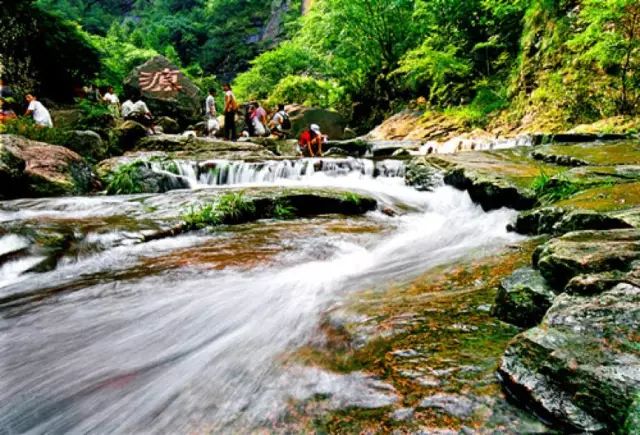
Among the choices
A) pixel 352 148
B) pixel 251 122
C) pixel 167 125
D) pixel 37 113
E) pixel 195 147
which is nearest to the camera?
pixel 37 113

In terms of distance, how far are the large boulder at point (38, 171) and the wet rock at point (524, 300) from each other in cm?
792

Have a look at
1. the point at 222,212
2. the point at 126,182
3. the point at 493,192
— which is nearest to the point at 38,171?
the point at 126,182

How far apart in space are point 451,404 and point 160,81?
2273cm

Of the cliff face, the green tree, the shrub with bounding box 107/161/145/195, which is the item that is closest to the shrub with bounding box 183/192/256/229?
the shrub with bounding box 107/161/145/195

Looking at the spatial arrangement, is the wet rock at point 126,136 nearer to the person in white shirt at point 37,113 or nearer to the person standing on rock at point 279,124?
the person in white shirt at point 37,113

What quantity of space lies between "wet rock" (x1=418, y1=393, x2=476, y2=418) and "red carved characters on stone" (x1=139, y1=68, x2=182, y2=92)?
2207cm

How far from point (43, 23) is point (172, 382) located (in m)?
18.2

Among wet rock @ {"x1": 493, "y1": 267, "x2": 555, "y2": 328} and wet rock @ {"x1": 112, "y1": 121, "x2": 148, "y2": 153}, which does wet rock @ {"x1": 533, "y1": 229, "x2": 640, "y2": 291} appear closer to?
wet rock @ {"x1": 493, "y1": 267, "x2": 555, "y2": 328}

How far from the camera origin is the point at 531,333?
1.63 meters

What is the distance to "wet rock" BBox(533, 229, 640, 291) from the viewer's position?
1951 millimetres

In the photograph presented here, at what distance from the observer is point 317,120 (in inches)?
774

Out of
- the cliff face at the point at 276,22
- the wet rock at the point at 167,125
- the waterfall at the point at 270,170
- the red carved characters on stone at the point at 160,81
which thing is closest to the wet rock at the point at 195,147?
the waterfall at the point at 270,170

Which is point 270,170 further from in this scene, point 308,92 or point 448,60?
point 308,92

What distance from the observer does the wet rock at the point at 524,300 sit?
2.03m
